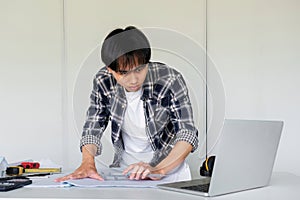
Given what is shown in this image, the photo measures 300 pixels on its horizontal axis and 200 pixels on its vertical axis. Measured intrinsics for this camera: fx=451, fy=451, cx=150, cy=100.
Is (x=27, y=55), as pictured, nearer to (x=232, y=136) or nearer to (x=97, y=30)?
(x=97, y=30)

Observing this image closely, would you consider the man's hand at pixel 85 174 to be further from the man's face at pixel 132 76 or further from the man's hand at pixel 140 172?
the man's face at pixel 132 76

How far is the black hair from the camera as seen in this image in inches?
54.4

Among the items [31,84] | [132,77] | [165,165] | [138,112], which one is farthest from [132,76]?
[31,84]

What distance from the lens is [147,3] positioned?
9.22 feet

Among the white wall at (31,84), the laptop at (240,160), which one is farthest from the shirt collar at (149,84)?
the white wall at (31,84)

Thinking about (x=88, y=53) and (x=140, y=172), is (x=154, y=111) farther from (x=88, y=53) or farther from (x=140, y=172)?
(x=88, y=53)

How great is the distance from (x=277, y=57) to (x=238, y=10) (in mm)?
366

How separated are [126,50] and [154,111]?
0.84ft

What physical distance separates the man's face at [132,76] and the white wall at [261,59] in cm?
127

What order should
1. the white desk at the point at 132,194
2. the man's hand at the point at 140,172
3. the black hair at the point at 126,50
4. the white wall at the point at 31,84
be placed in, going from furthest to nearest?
the white wall at the point at 31,84 < the black hair at the point at 126,50 < the man's hand at the point at 140,172 < the white desk at the point at 132,194

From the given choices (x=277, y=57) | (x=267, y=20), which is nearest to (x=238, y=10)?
(x=267, y=20)

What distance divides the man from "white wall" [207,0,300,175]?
1150mm

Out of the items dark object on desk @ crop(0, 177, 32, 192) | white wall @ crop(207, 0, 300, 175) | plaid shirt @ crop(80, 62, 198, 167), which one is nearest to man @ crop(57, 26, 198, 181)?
plaid shirt @ crop(80, 62, 198, 167)

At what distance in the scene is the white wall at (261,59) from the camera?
2.66 meters
